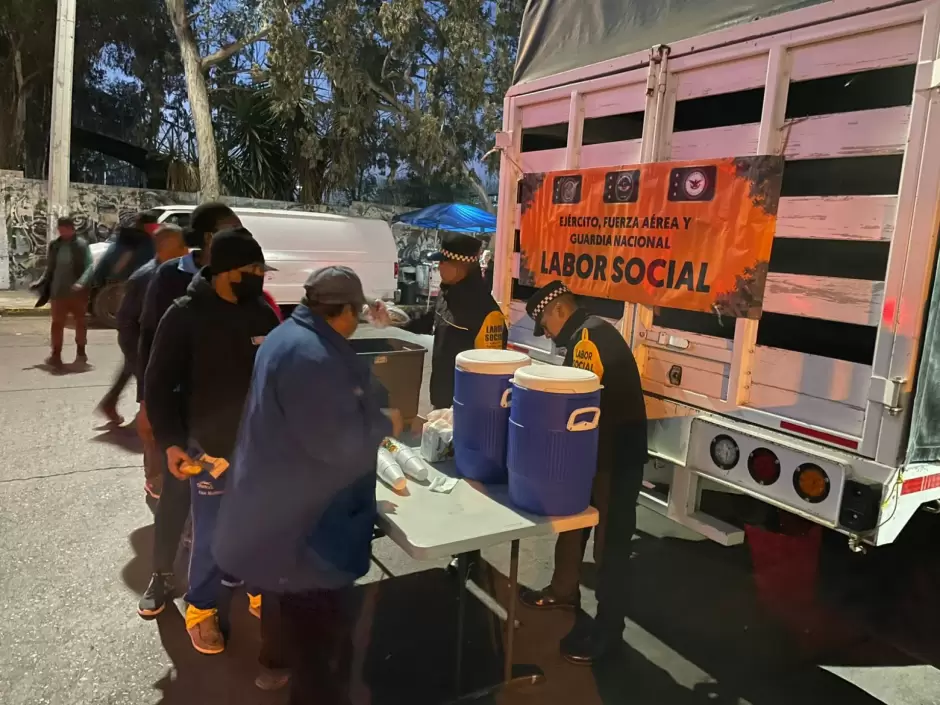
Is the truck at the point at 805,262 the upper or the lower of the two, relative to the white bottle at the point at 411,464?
upper

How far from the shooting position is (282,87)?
15.2 metres

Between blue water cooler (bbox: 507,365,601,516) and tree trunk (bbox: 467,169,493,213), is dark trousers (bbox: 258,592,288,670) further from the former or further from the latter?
tree trunk (bbox: 467,169,493,213)

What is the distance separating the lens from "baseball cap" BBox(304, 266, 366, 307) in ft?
7.75

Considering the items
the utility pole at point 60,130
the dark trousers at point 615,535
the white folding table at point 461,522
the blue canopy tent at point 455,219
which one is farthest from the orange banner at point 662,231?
the utility pole at point 60,130

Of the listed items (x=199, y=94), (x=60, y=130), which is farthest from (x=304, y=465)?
(x=199, y=94)

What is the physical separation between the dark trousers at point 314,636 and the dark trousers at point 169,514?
1.20 metres

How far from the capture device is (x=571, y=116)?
4027 mm

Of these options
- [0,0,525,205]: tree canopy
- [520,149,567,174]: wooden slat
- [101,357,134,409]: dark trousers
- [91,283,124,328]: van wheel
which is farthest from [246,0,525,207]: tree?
[520,149,567,174]: wooden slat

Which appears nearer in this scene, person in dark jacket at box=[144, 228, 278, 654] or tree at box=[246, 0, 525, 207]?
person in dark jacket at box=[144, 228, 278, 654]

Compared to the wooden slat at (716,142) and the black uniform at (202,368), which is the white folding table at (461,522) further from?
the wooden slat at (716,142)

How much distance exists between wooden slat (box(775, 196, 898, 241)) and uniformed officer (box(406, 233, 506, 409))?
1716 mm

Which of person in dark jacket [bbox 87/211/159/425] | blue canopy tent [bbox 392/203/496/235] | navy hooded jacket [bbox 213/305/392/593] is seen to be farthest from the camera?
blue canopy tent [bbox 392/203/496/235]

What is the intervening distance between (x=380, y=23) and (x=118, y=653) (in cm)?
1497

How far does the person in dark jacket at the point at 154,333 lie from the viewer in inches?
133
